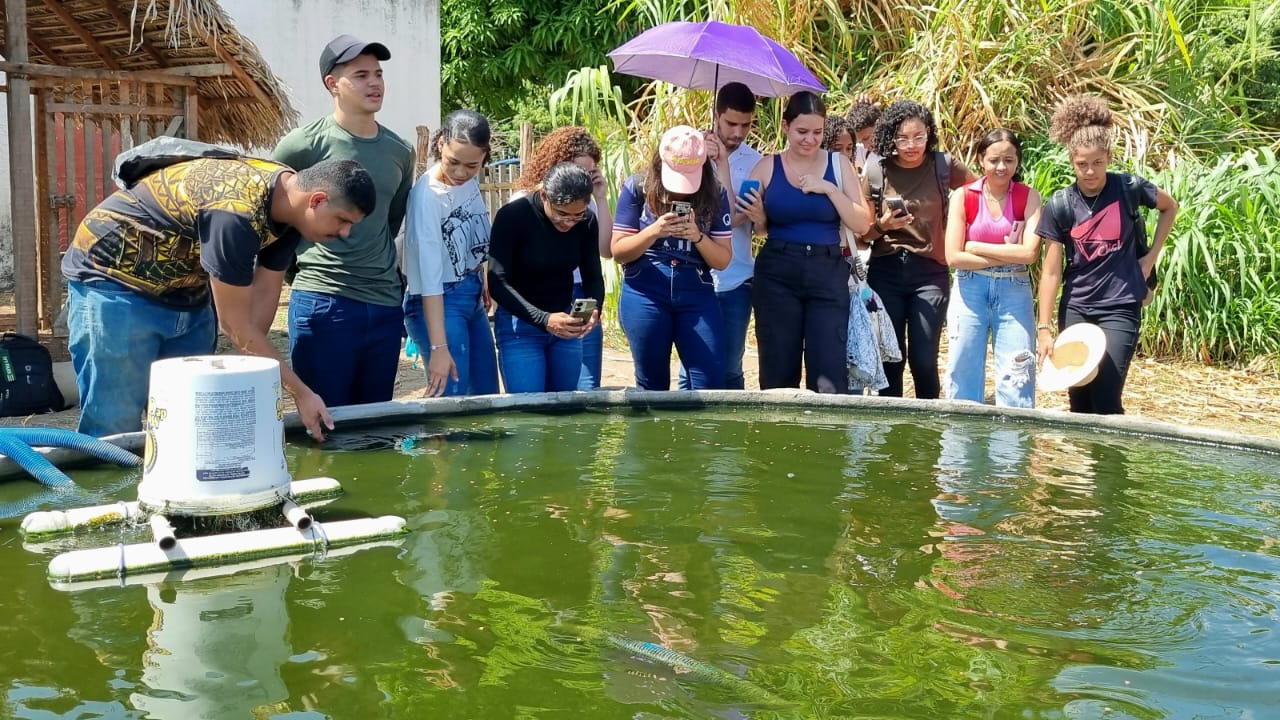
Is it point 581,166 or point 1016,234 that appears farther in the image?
point 1016,234

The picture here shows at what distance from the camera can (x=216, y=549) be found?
292cm

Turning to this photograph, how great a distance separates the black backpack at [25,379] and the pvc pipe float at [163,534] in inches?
174

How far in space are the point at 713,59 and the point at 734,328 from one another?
1.26m

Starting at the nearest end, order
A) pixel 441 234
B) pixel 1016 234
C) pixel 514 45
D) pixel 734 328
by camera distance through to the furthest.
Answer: pixel 441 234 < pixel 1016 234 < pixel 734 328 < pixel 514 45

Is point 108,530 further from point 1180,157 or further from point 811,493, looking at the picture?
point 1180,157

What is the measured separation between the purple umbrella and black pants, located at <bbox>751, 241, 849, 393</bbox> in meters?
0.99

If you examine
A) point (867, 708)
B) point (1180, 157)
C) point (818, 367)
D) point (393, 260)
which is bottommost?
point (867, 708)

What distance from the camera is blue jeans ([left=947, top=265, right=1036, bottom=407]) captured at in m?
5.48

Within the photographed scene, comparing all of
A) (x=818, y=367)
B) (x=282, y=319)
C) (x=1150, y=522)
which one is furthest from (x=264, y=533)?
(x=282, y=319)

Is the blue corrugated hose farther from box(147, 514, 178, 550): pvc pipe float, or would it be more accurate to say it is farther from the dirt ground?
the dirt ground

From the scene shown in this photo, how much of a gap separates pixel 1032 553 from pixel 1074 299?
2382 mm

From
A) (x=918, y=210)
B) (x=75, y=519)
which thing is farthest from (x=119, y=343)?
(x=918, y=210)

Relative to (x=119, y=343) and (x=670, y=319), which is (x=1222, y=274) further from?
(x=119, y=343)

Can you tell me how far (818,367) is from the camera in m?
5.39
